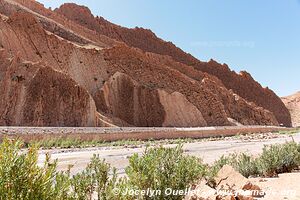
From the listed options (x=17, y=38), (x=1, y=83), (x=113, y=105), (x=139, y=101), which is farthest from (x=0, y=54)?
(x=139, y=101)

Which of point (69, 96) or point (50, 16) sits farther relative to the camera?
point (50, 16)

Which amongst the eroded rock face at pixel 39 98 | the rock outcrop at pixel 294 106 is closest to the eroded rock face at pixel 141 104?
the eroded rock face at pixel 39 98

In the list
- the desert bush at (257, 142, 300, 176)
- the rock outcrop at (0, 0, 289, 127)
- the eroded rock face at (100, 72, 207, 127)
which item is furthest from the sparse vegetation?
the eroded rock face at (100, 72, 207, 127)

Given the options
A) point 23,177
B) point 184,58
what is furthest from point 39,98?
point 184,58

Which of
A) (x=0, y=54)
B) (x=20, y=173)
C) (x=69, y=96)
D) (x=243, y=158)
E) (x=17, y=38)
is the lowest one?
(x=243, y=158)

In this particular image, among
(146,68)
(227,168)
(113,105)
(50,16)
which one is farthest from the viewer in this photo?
(50,16)

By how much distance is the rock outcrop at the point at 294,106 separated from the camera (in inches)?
4803

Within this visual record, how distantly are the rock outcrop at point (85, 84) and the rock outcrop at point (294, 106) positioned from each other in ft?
146

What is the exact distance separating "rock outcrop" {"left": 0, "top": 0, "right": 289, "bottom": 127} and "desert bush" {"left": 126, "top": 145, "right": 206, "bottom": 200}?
29767 mm

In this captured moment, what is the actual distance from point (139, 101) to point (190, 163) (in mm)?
46402

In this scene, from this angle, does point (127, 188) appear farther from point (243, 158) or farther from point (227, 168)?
point (243, 158)

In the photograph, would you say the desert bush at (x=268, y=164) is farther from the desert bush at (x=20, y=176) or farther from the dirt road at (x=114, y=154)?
the desert bush at (x=20, y=176)

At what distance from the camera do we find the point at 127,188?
4.07 metres

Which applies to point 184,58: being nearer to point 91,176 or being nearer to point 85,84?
point 85,84
